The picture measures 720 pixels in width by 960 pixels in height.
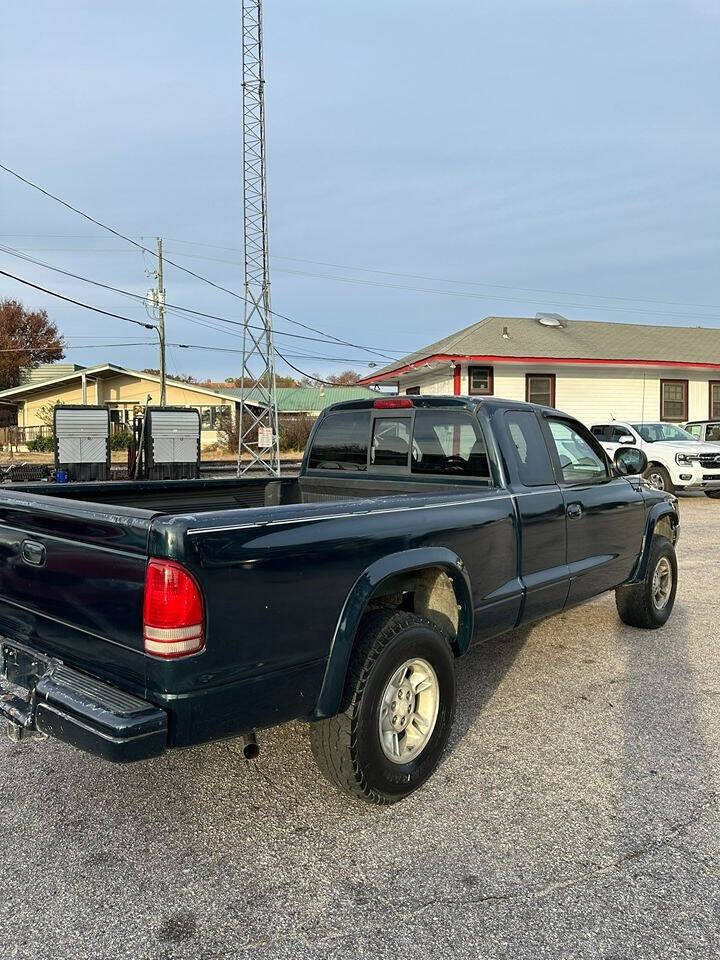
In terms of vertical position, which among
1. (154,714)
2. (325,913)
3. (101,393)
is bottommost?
(325,913)

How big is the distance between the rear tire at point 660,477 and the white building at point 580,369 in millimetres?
7728

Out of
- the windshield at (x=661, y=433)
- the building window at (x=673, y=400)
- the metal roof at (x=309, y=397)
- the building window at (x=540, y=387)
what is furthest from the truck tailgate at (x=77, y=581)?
the metal roof at (x=309, y=397)

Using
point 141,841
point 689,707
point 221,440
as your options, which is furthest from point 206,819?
point 221,440

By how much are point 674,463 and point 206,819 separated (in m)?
15.2

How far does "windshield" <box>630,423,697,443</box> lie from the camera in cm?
1719

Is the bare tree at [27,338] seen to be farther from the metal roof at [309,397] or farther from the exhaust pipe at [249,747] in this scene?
the exhaust pipe at [249,747]

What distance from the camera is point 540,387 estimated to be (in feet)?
82.0

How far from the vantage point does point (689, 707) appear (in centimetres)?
431

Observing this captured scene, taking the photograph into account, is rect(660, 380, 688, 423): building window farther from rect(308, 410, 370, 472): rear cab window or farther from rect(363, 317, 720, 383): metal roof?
rect(308, 410, 370, 472): rear cab window

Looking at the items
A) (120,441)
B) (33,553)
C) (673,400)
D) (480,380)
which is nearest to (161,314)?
(120,441)

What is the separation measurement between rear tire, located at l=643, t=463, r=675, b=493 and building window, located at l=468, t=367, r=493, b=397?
319 inches

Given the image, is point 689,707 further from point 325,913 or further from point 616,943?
point 325,913

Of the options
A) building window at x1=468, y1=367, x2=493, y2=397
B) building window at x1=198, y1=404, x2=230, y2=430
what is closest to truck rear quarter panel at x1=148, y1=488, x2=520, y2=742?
building window at x1=468, y1=367, x2=493, y2=397

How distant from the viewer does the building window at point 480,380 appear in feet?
78.9
